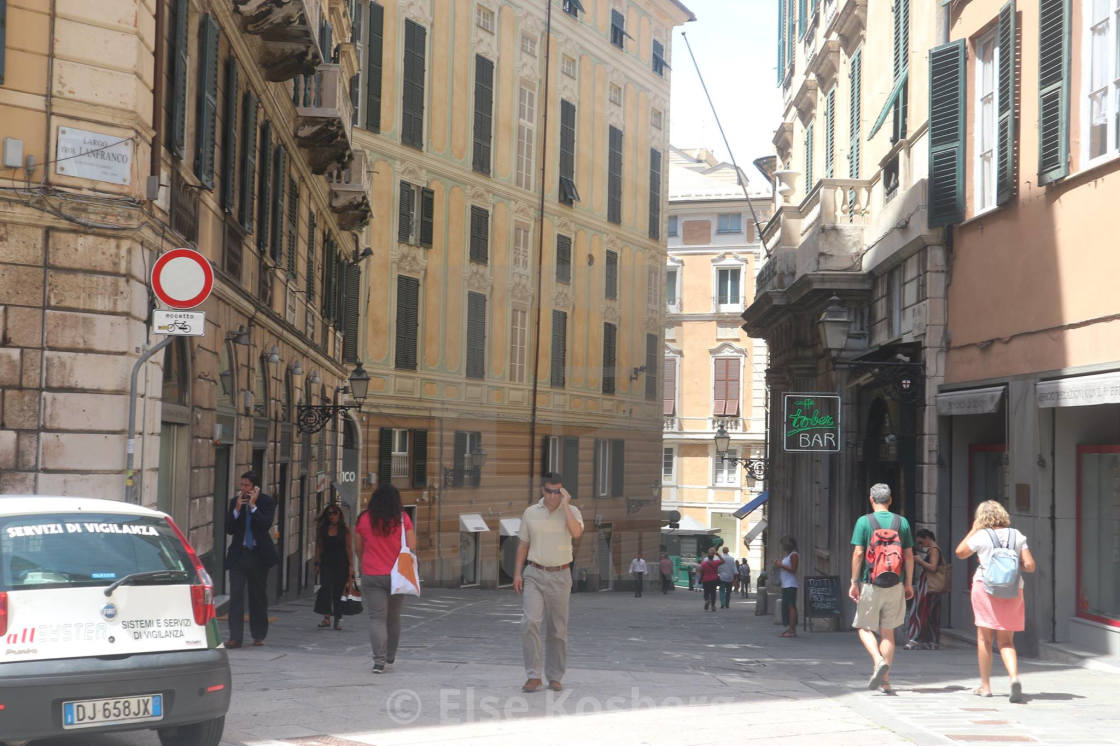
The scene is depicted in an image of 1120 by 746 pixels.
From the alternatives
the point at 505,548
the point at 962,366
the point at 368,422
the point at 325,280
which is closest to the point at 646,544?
the point at 505,548

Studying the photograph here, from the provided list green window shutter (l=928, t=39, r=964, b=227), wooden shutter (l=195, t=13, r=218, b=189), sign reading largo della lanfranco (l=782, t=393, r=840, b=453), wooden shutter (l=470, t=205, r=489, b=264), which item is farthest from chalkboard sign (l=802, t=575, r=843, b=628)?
wooden shutter (l=470, t=205, r=489, b=264)

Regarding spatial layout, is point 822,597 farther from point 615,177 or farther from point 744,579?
point 744,579

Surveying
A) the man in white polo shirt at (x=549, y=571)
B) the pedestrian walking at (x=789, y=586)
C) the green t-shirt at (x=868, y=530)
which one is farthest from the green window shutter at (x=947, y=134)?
Result: the man in white polo shirt at (x=549, y=571)

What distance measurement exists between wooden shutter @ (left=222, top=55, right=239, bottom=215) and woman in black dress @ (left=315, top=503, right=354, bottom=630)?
3992 millimetres

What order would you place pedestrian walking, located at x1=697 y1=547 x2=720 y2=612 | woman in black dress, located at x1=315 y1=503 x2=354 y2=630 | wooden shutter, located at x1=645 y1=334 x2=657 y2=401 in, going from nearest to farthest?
1. woman in black dress, located at x1=315 y1=503 x2=354 y2=630
2. pedestrian walking, located at x1=697 y1=547 x2=720 y2=612
3. wooden shutter, located at x1=645 y1=334 x2=657 y2=401

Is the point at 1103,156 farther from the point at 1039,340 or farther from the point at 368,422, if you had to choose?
the point at 368,422

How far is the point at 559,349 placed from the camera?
3859 centimetres

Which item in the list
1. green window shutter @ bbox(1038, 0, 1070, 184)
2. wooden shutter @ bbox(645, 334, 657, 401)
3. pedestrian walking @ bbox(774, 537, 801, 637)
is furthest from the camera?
wooden shutter @ bbox(645, 334, 657, 401)

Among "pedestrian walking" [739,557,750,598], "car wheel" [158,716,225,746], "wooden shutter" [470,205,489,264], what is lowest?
"pedestrian walking" [739,557,750,598]

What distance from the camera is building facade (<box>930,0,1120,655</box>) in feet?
46.1

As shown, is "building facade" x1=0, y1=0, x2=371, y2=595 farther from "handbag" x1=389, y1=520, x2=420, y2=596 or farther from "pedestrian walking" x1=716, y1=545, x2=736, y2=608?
"pedestrian walking" x1=716, y1=545, x2=736, y2=608

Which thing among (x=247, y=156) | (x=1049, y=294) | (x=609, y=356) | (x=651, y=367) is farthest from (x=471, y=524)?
(x=1049, y=294)

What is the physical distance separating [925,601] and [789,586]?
5068 millimetres

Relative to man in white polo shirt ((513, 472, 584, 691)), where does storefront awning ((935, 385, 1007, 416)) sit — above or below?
above
